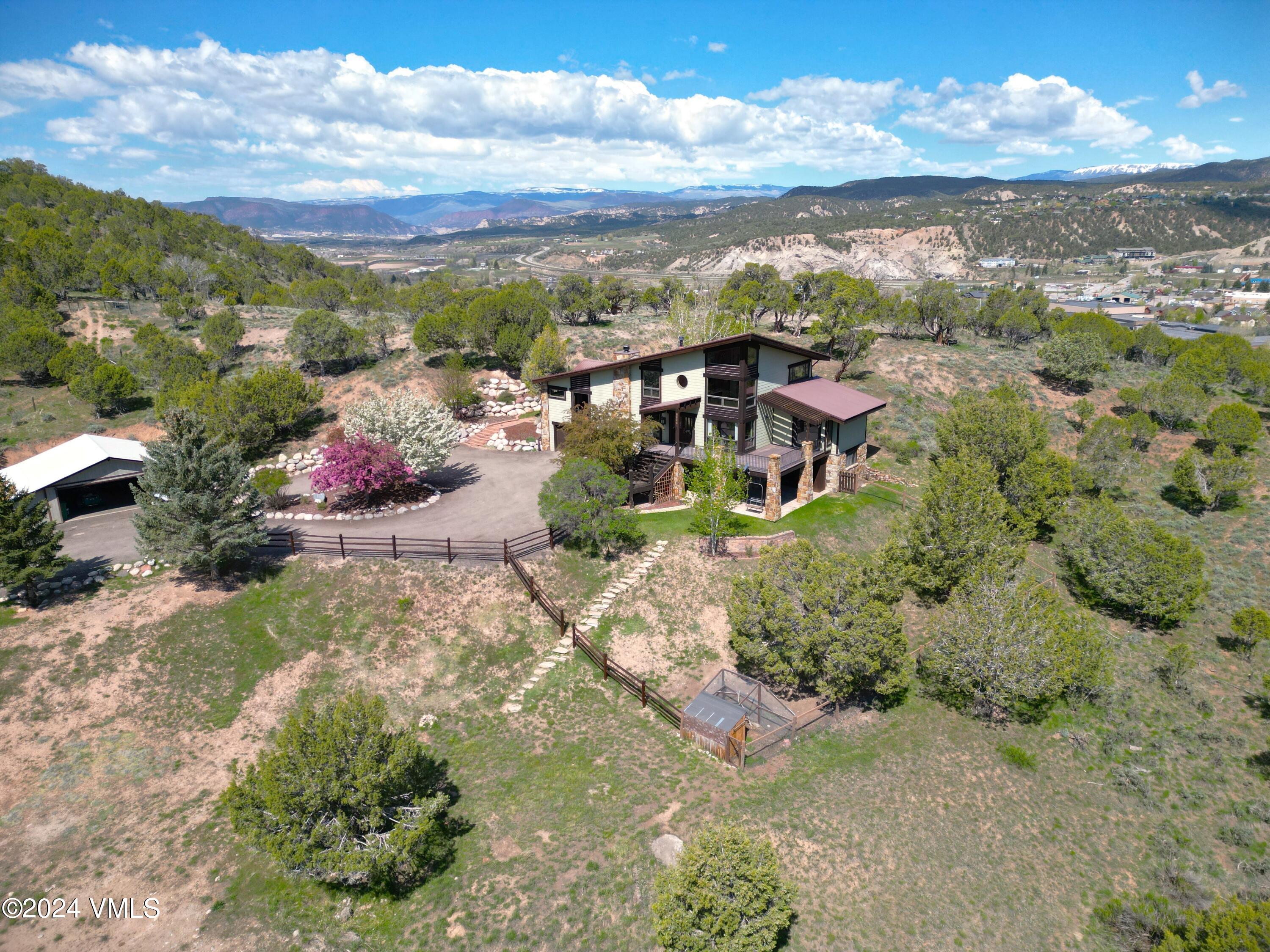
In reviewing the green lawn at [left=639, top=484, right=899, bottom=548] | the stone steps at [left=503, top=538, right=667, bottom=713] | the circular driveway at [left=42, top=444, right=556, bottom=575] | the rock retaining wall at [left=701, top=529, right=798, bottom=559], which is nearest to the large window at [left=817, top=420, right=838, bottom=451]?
the green lawn at [left=639, top=484, right=899, bottom=548]

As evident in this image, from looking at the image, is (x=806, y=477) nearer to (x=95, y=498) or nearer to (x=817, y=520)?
(x=817, y=520)

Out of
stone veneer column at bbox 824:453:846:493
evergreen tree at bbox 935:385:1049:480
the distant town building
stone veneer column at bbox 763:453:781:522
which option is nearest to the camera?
stone veneer column at bbox 763:453:781:522

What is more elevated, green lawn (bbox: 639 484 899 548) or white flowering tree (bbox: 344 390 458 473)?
white flowering tree (bbox: 344 390 458 473)

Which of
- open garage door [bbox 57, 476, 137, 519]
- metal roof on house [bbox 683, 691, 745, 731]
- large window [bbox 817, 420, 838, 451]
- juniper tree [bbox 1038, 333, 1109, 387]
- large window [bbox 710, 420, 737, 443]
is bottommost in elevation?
metal roof on house [bbox 683, 691, 745, 731]

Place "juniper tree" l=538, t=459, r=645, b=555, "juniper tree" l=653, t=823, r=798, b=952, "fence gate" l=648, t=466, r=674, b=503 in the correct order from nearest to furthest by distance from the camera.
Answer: "juniper tree" l=653, t=823, r=798, b=952 → "juniper tree" l=538, t=459, r=645, b=555 → "fence gate" l=648, t=466, r=674, b=503

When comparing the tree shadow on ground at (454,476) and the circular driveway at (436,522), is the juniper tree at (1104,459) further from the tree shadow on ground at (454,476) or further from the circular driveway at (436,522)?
the tree shadow on ground at (454,476)

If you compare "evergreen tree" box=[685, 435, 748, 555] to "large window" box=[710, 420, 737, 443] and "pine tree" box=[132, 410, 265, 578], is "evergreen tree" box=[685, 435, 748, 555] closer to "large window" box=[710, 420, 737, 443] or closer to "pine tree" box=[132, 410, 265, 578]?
"large window" box=[710, 420, 737, 443]
